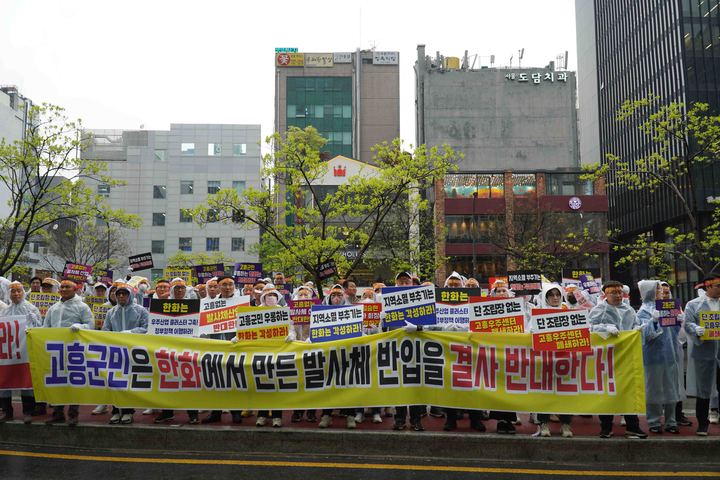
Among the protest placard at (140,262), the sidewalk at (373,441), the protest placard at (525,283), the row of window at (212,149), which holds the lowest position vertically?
the sidewalk at (373,441)

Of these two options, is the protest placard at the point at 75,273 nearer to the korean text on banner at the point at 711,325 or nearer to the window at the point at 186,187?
the korean text on banner at the point at 711,325

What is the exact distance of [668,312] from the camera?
8.12m

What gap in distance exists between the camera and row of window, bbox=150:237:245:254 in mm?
67438

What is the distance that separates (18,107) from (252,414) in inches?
3519

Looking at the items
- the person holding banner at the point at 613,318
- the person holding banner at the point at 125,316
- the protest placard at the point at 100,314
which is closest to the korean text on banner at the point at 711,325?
the person holding banner at the point at 613,318

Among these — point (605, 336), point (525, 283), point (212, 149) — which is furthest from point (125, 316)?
point (212, 149)

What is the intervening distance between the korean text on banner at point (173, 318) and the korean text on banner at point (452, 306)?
3.57 metres

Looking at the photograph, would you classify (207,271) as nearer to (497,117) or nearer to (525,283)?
(525,283)

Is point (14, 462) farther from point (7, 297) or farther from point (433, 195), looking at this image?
point (433, 195)

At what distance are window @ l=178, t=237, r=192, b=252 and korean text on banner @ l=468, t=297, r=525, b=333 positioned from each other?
63.5 m

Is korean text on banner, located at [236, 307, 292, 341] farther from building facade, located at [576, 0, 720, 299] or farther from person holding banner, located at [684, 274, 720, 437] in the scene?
building facade, located at [576, 0, 720, 299]

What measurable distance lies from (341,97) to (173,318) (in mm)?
79788

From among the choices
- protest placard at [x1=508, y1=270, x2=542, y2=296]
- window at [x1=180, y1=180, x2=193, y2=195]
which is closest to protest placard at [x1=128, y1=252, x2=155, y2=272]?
protest placard at [x1=508, y1=270, x2=542, y2=296]

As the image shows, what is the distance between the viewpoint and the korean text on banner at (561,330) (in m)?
7.38
